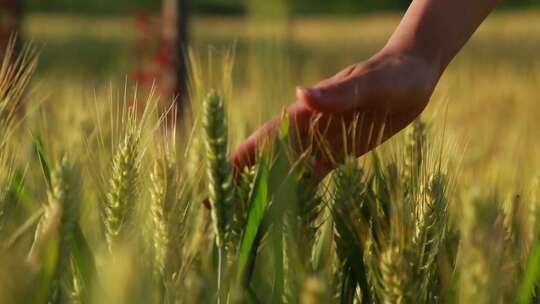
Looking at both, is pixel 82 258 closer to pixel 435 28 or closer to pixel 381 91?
pixel 381 91

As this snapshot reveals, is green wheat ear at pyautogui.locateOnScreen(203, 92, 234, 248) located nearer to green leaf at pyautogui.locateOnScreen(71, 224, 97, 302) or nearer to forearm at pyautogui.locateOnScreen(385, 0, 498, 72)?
green leaf at pyautogui.locateOnScreen(71, 224, 97, 302)

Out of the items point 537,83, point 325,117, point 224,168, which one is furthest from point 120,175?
point 537,83

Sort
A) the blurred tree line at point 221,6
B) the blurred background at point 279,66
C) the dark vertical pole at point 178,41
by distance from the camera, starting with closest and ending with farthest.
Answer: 1. the blurred background at point 279,66
2. the dark vertical pole at point 178,41
3. the blurred tree line at point 221,6

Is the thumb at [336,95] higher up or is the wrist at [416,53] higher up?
the wrist at [416,53]

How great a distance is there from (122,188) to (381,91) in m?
0.24

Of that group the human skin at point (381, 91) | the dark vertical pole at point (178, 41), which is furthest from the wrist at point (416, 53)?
the dark vertical pole at point (178, 41)

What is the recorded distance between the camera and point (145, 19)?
3.67 metres

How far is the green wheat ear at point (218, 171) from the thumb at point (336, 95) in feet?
0.25

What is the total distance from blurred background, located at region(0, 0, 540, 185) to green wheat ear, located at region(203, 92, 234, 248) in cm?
5

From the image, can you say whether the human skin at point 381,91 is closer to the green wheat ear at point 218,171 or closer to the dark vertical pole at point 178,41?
the green wheat ear at point 218,171

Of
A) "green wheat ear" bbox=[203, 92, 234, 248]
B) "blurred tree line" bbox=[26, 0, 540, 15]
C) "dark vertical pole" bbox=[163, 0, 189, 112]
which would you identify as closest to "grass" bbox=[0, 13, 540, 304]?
"green wheat ear" bbox=[203, 92, 234, 248]

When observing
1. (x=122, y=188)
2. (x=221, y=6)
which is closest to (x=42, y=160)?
(x=122, y=188)

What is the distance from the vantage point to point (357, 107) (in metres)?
1.00

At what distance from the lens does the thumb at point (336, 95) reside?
0.96m
